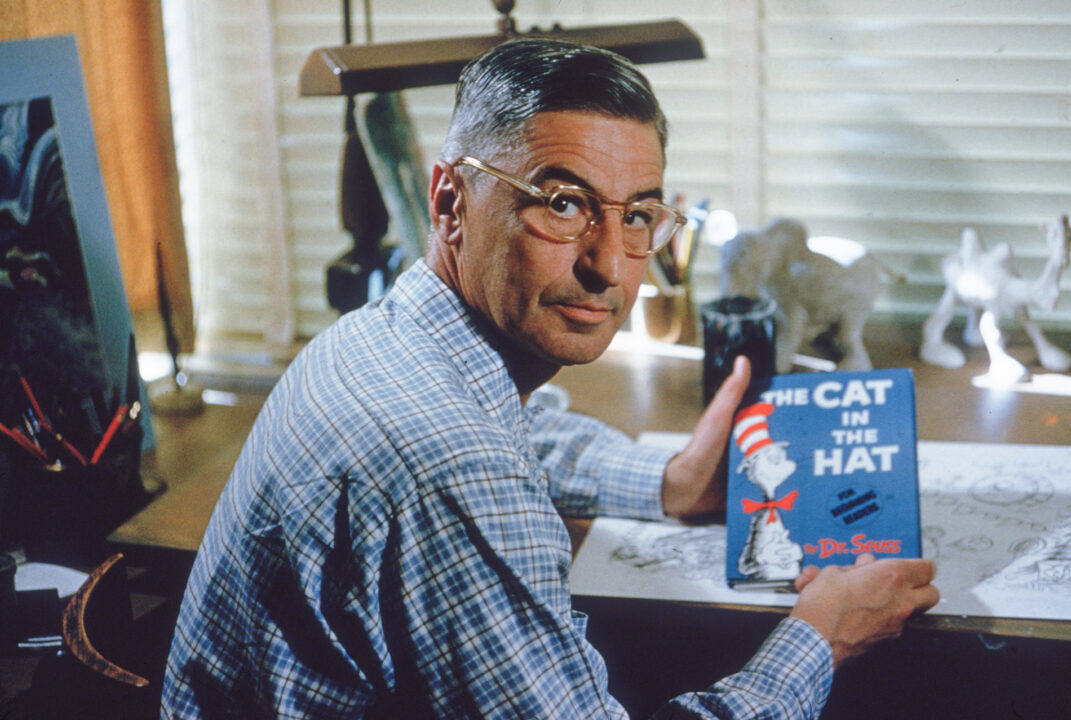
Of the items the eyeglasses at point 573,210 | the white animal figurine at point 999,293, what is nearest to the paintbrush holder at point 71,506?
the eyeglasses at point 573,210

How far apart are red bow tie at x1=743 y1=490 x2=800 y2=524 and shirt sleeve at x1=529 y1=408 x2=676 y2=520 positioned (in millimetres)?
117

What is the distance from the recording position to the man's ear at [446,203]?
36.8 inches

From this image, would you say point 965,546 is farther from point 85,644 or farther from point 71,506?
point 71,506

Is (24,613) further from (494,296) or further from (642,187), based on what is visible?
(642,187)

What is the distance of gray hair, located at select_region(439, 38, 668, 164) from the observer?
2.92 ft

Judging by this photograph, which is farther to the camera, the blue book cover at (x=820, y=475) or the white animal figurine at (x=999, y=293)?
the white animal figurine at (x=999, y=293)

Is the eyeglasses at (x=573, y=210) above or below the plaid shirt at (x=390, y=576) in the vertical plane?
above

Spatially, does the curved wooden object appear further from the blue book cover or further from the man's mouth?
the blue book cover

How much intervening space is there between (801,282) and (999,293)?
28cm

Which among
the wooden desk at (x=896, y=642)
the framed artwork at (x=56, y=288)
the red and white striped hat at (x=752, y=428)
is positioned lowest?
the wooden desk at (x=896, y=642)

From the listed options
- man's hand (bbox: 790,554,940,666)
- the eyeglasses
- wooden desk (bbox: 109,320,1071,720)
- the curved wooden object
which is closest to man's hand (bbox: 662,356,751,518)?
wooden desk (bbox: 109,320,1071,720)

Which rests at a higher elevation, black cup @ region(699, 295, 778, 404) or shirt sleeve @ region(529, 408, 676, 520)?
black cup @ region(699, 295, 778, 404)

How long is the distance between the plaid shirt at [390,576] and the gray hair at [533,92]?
0.59 ft

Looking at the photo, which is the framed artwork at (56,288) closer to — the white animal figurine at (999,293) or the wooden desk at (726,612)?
the wooden desk at (726,612)
